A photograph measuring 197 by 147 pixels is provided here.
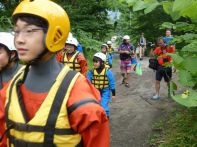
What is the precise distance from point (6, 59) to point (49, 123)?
81.3 inches

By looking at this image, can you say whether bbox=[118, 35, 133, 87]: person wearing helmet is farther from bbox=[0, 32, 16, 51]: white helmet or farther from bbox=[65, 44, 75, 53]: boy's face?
bbox=[0, 32, 16, 51]: white helmet

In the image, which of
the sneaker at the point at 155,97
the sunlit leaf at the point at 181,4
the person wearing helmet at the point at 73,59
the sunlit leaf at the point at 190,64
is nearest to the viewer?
the sunlit leaf at the point at 181,4

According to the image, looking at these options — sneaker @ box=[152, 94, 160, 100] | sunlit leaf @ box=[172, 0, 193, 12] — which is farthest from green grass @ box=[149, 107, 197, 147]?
sunlit leaf @ box=[172, 0, 193, 12]

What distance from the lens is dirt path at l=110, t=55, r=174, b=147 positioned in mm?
7688

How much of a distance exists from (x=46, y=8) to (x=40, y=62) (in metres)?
0.33

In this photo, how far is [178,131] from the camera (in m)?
7.36

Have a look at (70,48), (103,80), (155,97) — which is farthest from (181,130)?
(155,97)

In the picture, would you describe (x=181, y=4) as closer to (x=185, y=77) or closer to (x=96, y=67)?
(x=185, y=77)

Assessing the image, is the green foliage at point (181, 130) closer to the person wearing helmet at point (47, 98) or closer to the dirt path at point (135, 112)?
the dirt path at point (135, 112)

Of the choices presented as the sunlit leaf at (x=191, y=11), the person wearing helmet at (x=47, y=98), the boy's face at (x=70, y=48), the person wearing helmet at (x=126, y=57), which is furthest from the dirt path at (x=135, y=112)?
the person wearing helmet at (x=47, y=98)

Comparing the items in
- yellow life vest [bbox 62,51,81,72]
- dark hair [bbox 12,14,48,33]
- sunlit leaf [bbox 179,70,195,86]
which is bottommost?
yellow life vest [bbox 62,51,81,72]

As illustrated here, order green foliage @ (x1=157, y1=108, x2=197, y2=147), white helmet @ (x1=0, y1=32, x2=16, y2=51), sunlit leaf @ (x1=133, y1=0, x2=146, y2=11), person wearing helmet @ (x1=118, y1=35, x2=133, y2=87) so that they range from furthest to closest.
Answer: person wearing helmet @ (x1=118, y1=35, x2=133, y2=87) < green foliage @ (x1=157, y1=108, x2=197, y2=147) < white helmet @ (x1=0, y1=32, x2=16, y2=51) < sunlit leaf @ (x1=133, y1=0, x2=146, y2=11)

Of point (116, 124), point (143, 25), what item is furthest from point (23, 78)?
point (143, 25)

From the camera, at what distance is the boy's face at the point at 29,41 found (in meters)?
2.25
